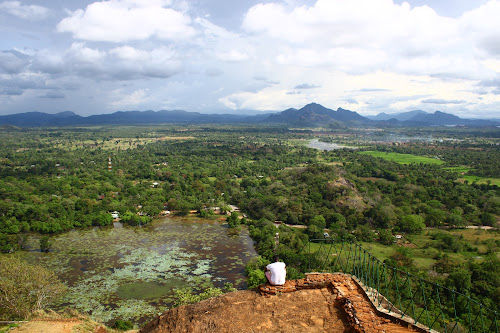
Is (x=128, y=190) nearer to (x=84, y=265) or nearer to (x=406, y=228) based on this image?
(x=84, y=265)

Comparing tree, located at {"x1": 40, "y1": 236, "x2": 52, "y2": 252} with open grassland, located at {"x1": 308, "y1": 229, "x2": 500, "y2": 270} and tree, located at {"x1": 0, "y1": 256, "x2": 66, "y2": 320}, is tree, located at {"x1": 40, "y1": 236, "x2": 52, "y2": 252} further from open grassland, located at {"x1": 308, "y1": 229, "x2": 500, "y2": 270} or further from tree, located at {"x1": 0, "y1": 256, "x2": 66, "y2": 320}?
open grassland, located at {"x1": 308, "y1": 229, "x2": 500, "y2": 270}

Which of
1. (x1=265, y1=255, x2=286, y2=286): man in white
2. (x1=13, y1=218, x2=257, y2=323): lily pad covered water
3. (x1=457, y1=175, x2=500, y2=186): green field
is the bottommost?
(x1=13, y1=218, x2=257, y2=323): lily pad covered water

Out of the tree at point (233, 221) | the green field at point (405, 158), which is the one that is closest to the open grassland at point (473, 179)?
the green field at point (405, 158)

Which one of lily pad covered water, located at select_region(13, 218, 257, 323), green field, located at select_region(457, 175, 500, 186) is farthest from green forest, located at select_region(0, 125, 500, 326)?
lily pad covered water, located at select_region(13, 218, 257, 323)

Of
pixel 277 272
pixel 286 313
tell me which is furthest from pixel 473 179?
pixel 286 313

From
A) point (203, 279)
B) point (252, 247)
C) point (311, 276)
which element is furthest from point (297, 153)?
point (311, 276)

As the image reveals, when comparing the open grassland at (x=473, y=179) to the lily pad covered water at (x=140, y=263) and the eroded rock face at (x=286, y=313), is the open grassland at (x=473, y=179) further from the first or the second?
the eroded rock face at (x=286, y=313)

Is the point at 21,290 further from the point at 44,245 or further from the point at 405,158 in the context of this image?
the point at 405,158
